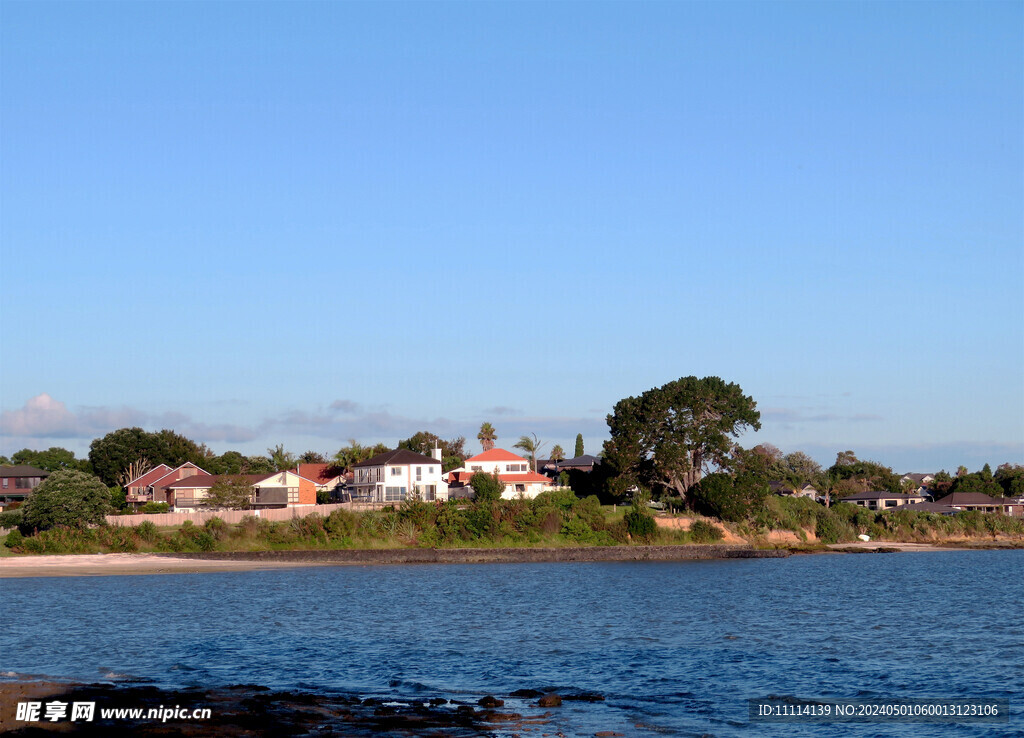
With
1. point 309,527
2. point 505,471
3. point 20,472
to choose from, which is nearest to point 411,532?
point 309,527

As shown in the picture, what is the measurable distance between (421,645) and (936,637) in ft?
75.1

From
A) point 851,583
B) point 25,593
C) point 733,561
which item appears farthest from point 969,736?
point 733,561

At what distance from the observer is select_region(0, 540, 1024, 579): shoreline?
87312 millimetres

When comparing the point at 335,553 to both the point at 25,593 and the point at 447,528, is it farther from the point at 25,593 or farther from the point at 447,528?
the point at 25,593

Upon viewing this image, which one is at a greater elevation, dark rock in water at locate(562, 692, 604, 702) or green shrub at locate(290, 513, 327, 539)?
green shrub at locate(290, 513, 327, 539)

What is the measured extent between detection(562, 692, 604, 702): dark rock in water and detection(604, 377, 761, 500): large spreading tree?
83.9 meters

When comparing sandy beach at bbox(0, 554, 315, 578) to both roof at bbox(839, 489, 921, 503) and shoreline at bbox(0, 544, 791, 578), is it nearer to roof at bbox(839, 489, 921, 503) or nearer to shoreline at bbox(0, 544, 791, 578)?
shoreline at bbox(0, 544, 791, 578)

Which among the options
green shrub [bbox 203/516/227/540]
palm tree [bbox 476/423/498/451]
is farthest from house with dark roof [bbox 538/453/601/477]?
green shrub [bbox 203/516/227/540]

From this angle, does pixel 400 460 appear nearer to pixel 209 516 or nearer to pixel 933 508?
pixel 209 516

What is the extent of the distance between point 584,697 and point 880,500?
157719 millimetres

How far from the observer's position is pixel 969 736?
88.8 ft

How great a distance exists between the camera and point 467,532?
10856 cm

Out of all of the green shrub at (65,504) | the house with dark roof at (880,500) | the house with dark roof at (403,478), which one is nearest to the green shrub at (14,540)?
the green shrub at (65,504)

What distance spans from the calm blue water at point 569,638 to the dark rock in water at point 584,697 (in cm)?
88
